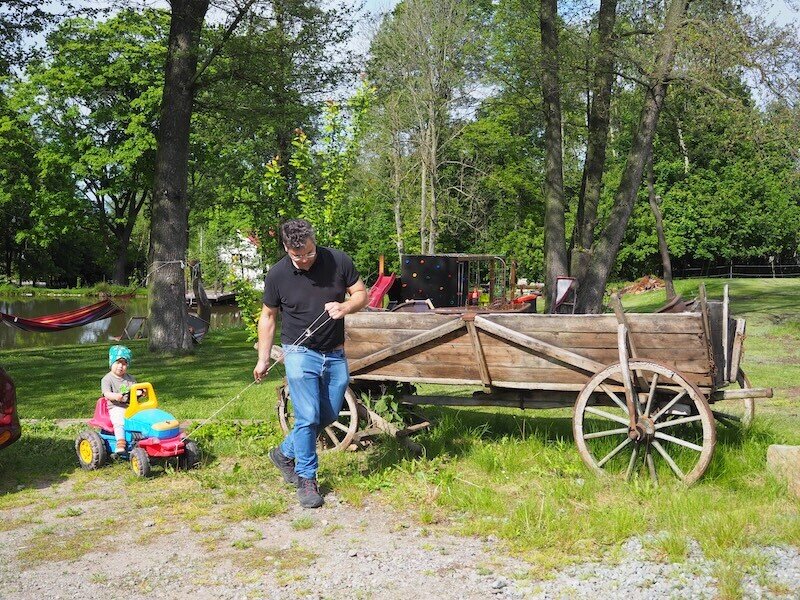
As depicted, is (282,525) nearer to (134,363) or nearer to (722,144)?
(134,363)

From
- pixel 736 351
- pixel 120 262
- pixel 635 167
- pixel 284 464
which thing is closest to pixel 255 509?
pixel 284 464

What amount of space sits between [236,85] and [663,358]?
1406 cm

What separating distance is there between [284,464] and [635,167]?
11.7 m

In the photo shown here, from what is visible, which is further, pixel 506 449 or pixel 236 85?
pixel 236 85

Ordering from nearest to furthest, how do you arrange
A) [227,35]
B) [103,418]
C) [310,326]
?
[310,326], [103,418], [227,35]

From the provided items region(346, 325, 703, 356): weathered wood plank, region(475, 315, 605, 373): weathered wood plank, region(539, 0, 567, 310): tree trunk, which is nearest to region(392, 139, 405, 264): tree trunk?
region(539, 0, 567, 310): tree trunk

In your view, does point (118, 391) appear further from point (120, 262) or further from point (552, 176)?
point (120, 262)

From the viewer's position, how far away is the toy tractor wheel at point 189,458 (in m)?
7.04

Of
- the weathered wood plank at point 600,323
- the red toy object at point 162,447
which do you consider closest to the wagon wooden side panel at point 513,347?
the weathered wood plank at point 600,323

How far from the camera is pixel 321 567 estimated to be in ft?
15.4

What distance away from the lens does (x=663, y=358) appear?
6.21 metres

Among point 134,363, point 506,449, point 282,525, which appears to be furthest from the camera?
point 134,363

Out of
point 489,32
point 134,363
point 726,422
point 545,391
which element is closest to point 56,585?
point 545,391

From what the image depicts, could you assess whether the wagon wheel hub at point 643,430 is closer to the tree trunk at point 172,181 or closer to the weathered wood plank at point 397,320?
the weathered wood plank at point 397,320
